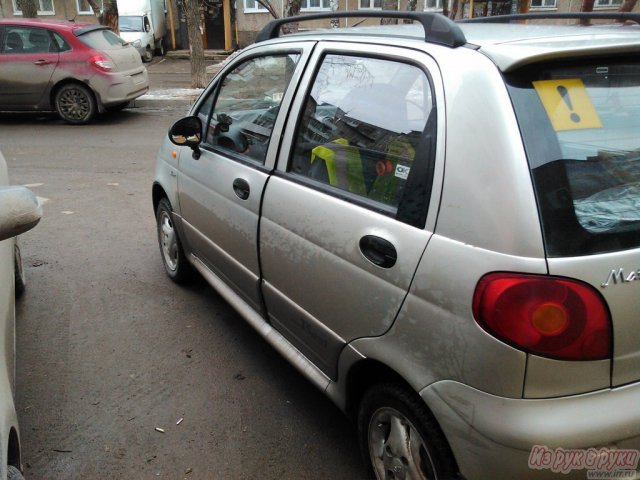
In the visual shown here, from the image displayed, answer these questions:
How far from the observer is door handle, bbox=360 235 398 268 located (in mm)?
1908

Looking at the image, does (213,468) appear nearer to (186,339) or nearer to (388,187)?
(186,339)

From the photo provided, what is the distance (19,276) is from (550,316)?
3.65 meters

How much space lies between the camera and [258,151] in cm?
289

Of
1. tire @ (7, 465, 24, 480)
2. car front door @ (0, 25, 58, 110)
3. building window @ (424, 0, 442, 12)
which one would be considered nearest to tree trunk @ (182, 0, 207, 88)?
car front door @ (0, 25, 58, 110)

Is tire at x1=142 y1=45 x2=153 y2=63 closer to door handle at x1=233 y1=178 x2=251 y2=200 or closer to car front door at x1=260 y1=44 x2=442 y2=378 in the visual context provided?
door handle at x1=233 y1=178 x2=251 y2=200

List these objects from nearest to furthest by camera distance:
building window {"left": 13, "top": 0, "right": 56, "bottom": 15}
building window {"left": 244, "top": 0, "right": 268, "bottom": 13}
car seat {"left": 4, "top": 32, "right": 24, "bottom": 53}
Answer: car seat {"left": 4, "top": 32, "right": 24, "bottom": 53}
building window {"left": 244, "top": 0, "right": 268, "bottom": 13}
building window {"left": 13, "top": 0, "right": 56, "bottom": 15}

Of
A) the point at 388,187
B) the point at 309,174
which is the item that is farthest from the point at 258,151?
the point at 388,187

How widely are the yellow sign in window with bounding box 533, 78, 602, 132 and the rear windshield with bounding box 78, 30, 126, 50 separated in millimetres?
10117

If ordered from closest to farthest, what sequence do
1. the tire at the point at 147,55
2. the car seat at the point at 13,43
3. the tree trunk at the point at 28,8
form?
the car seat at the point at 13,43
the tree trunk at the point at 28,8
the tire at the point at 147,55

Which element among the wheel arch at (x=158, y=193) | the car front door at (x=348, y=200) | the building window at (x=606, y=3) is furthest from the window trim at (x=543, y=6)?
the car front door at (x=348, y=200)

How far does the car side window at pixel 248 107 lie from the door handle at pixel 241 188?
0.13 meters

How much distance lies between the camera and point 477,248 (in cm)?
166

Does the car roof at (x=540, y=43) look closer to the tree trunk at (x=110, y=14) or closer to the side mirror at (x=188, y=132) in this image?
the side mirror at (x=188, y=132)

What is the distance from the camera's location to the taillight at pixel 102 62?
32.8ft
